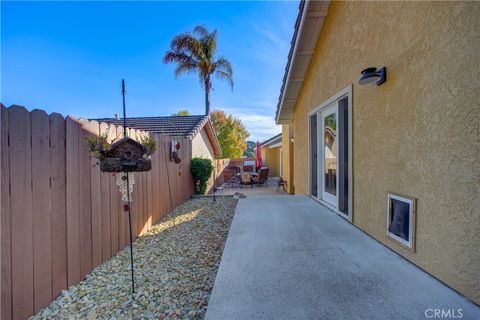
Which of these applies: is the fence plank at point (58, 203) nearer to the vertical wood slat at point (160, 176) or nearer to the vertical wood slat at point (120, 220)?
the vertical wood slat at point (120, 220)

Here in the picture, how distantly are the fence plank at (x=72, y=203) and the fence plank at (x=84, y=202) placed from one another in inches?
2.4

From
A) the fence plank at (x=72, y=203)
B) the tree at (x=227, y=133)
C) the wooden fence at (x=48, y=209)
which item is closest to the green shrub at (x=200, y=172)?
the wooden fence at (x=48, y=209)

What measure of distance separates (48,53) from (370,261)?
8747 millimetres

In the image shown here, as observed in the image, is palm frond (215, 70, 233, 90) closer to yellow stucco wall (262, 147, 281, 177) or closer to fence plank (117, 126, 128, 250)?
yellow stucco wall (262, 147, 281, 177)

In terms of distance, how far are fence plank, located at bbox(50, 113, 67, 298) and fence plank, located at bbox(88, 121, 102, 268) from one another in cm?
55

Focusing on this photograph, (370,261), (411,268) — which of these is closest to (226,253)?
(370,261)

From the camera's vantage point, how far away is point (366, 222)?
3.83 meters

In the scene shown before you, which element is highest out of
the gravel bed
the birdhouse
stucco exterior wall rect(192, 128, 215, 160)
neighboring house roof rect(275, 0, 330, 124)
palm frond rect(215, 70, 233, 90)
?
palm frond rect(215, 70, 233, 90)

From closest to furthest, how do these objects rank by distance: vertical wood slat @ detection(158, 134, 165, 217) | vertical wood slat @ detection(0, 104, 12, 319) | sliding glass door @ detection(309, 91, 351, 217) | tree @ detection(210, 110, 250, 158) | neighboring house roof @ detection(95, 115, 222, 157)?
vertical wood slat @ detection(0, 104, 12, 319) → sliding glass door @ detection(309, 91, 351, 217) → vertical wood slat @ detection(158, 134, 165, 217) → neighboring house roof @ detection(95, 115, 222, 157) → tree @ detection(210, 110, 250, 158)

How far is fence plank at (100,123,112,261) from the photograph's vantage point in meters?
3.75

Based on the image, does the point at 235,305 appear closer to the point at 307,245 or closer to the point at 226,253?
the point at 226,253

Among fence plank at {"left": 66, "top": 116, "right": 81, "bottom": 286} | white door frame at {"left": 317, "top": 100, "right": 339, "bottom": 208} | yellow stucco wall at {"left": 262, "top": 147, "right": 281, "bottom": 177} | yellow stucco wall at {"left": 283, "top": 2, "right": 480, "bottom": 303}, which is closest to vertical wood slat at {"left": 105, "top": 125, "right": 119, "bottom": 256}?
fence plank at {"left": 66, "top": 116, "right": 81, "bottom": 286}

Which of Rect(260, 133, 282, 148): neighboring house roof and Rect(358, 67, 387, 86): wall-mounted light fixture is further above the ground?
Rect(260, 133, 282, 148): neighboring house roof

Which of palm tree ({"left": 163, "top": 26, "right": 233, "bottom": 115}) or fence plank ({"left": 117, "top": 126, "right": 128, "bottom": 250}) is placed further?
palm tree ({"left": 163, "top": 26, "right": 233, "bottom": 115})
